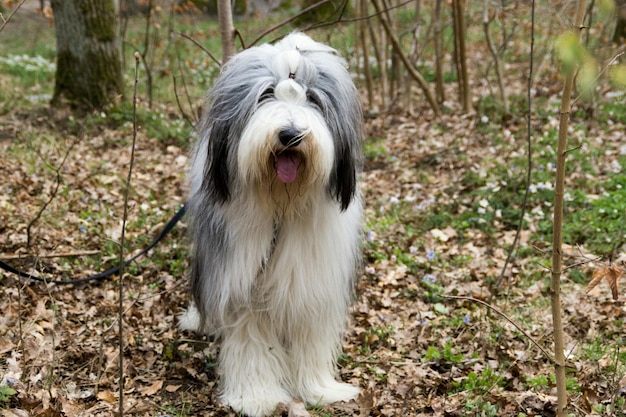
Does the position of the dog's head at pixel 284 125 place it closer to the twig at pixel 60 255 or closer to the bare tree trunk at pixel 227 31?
the bare tree trunk at pixel 227 31

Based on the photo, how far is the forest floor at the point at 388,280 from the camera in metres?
2.90

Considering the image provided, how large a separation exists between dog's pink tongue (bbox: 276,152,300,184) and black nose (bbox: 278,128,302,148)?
0.28 ft

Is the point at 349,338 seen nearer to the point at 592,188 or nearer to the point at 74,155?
the point at 592,188

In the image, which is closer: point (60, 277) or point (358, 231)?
point (358, 231)

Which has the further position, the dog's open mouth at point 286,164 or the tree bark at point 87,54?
the tree bark at point 87,54

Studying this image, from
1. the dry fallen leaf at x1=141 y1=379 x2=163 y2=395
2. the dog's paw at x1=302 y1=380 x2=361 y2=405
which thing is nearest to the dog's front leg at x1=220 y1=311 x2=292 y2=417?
the dog's paw at x1=302 y1=380 x2=361 y2=405

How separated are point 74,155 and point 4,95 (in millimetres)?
2403

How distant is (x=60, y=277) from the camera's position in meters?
3.89

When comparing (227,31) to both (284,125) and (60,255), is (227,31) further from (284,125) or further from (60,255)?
(60,255)

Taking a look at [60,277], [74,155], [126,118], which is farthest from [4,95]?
[60,277]

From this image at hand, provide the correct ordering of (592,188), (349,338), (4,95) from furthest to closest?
(4,95) → (592,188) → (349,338)

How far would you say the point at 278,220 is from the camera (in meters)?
2.73

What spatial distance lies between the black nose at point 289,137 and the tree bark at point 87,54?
4848 millimetres

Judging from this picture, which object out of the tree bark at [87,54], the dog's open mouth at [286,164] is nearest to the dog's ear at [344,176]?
the dog's open mouth at [286,164]
